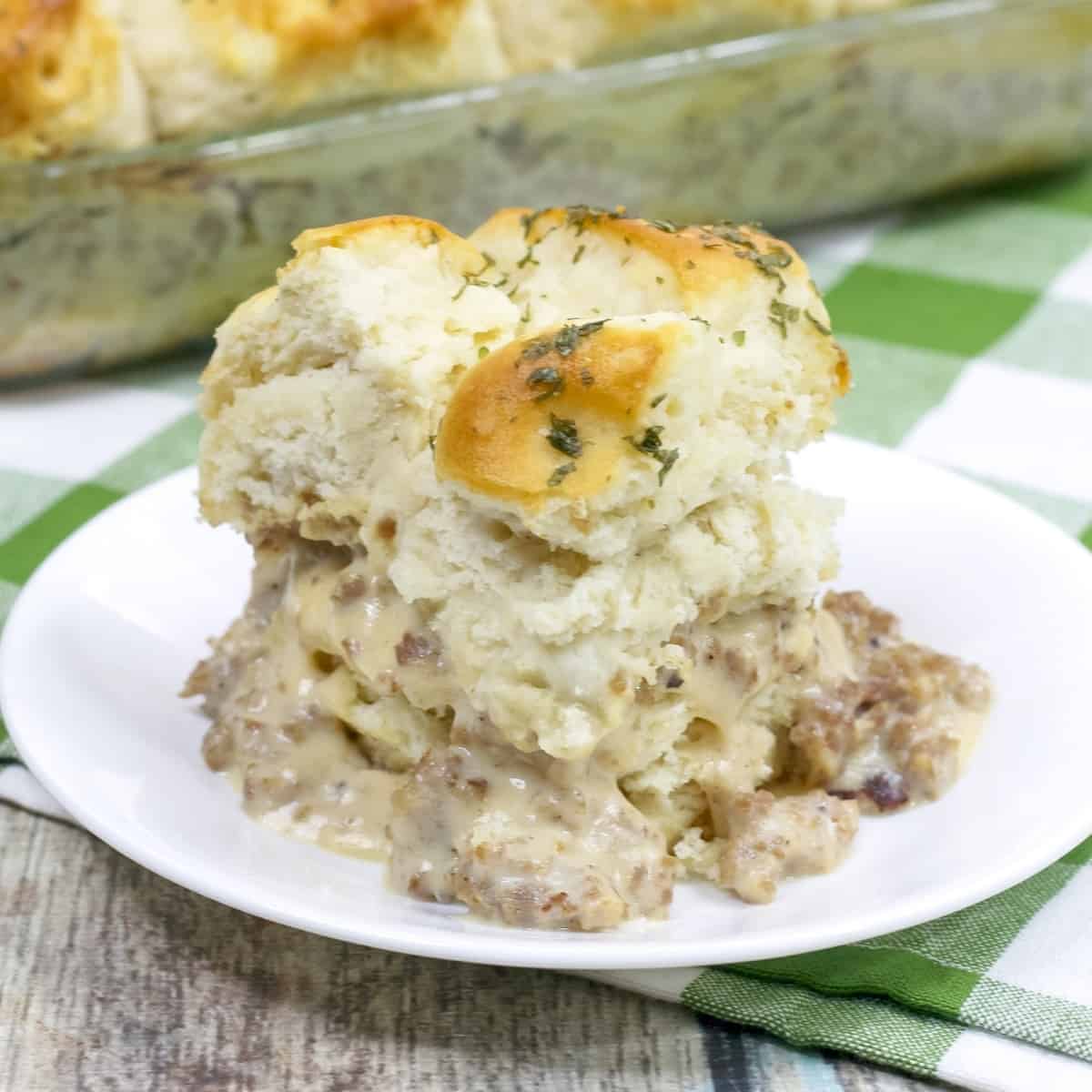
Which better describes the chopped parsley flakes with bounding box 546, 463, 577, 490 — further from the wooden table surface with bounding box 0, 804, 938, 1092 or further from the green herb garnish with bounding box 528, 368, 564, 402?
the wooden table surface with bounding box 0, 804, 938, 1092

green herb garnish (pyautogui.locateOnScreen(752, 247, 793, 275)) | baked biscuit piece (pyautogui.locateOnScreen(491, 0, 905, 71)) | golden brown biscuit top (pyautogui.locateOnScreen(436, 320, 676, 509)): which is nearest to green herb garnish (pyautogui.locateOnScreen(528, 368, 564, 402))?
golden brown biscuit top (pyautogui.locateOnScreen(436, 320, 676, 509))

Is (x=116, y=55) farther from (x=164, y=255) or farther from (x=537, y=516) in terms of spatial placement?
(x=537, y=516)

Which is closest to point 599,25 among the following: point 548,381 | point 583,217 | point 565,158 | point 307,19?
point 565,158

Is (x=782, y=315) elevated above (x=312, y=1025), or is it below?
above

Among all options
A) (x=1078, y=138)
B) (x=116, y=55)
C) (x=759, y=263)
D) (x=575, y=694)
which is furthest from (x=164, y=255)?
(x=1078, y=138)

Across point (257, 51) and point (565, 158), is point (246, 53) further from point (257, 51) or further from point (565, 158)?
point (565, 158)
